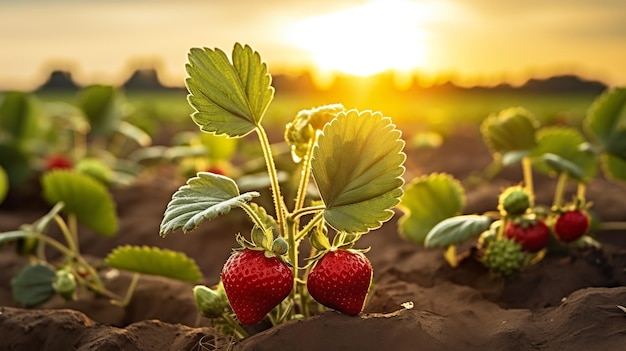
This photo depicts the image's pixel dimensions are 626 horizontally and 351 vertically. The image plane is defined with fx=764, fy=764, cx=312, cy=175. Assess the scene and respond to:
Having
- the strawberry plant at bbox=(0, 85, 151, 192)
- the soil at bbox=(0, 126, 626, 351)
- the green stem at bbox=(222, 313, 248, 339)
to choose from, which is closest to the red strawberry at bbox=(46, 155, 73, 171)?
the strawberry plant at bbox=(0, 85, 151, 192)

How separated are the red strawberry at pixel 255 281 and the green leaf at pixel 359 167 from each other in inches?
7.3

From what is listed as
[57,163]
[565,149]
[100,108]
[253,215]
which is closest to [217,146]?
[100,108]

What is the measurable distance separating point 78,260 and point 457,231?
156 cm

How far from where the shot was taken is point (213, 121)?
83.1 inches

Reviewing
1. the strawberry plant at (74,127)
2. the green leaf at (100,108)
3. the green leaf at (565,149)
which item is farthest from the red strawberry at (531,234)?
the green leaf at (100,108)

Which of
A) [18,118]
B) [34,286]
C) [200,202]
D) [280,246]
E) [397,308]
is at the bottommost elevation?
[34,286]

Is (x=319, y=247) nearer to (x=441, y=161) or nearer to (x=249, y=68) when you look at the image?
(x=249, y=68)

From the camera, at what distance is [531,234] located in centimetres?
288

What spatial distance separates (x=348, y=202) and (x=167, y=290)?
135 cm

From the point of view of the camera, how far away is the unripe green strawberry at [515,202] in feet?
9.34

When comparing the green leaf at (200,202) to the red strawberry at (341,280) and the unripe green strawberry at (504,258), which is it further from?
the unripe green strawberry at (504,258)

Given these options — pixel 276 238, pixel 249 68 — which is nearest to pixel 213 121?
pixel 249 68

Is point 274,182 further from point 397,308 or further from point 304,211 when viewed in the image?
point 397,308

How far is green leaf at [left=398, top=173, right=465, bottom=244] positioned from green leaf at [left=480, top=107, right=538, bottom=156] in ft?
0.88
